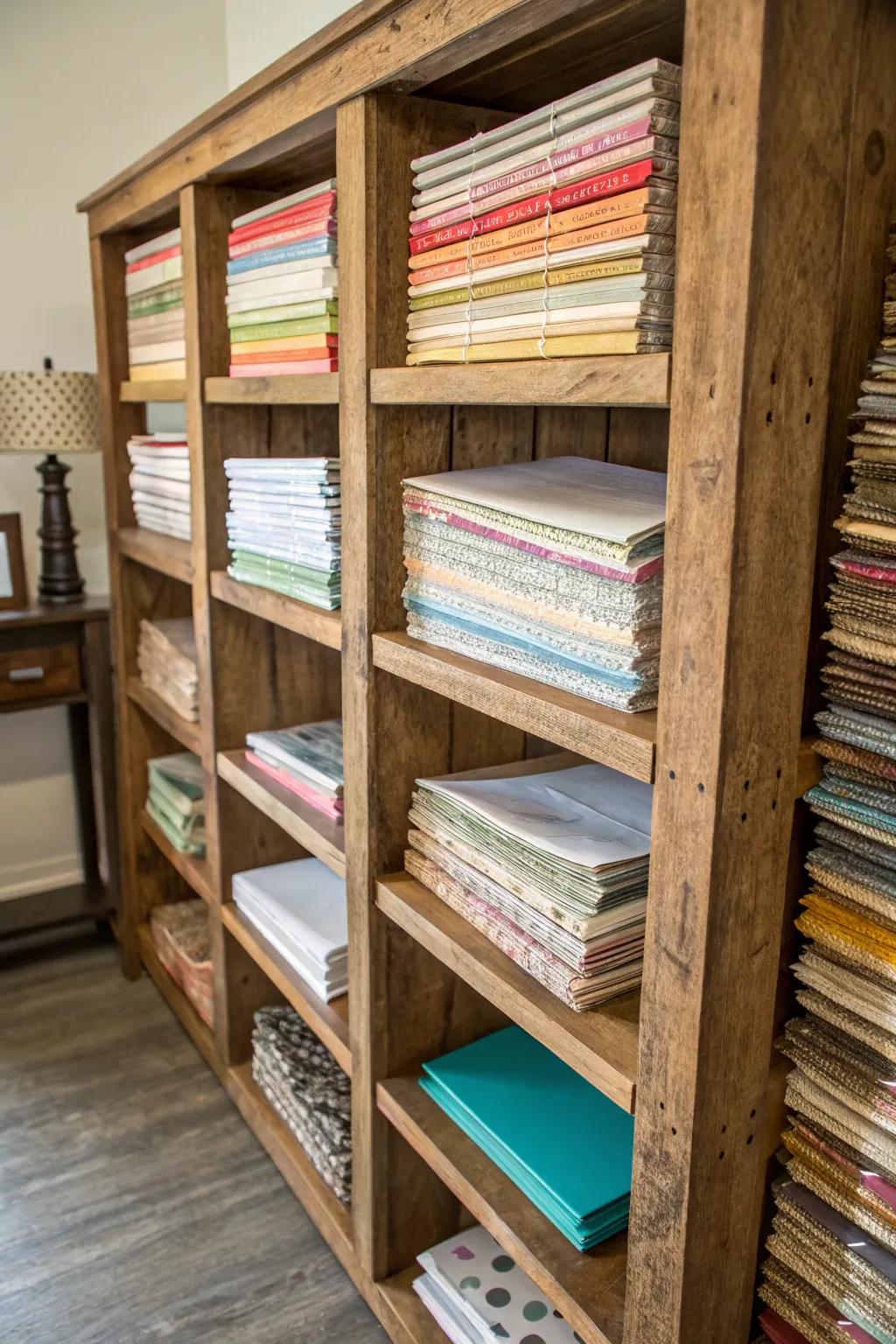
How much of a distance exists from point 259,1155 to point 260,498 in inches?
50.3

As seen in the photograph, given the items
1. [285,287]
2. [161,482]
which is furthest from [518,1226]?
[161,482]

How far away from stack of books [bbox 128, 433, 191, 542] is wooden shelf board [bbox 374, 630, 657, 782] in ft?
2.98

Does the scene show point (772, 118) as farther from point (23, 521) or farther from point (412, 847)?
point (23, 521)

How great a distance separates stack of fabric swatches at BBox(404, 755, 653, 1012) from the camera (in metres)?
1.15

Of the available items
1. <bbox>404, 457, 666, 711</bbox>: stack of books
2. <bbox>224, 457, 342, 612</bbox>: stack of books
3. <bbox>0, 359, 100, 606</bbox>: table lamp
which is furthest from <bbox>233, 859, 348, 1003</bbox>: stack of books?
<bbox>0, 359, 100, 606</bbox>: table lamp

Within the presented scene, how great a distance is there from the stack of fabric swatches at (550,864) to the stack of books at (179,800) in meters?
0.96

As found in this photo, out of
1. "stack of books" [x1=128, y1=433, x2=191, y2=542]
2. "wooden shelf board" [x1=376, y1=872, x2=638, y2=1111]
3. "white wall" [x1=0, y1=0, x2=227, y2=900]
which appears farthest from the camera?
"white wall" [x1=0, y1=0, x2=227, y2=900]

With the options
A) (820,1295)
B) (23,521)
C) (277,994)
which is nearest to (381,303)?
(820,1295)

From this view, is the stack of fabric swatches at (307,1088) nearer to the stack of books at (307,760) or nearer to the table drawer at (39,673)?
the stack of books at (307,760)

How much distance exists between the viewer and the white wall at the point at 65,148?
2.59 m

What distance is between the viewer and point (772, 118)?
77cm

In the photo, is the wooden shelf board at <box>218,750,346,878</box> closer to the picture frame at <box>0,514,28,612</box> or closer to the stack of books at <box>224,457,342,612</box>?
the stack of books at <box>224,457,342,612</box>

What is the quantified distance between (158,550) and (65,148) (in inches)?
48.6

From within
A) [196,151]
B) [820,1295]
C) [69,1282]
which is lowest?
[69,1282]
